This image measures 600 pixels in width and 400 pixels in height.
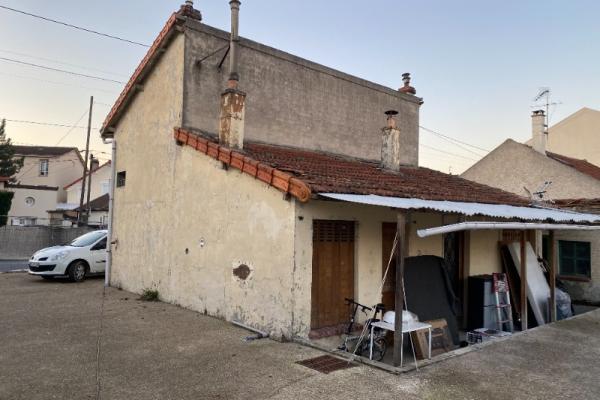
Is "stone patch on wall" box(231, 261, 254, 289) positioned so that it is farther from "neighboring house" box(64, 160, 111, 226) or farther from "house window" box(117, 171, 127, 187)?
"neighboring house" box(64, 160, 111, 226)

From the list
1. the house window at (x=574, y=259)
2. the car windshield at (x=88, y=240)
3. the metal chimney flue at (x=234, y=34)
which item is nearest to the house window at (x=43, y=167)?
the car windshield at (x=88, y=240)

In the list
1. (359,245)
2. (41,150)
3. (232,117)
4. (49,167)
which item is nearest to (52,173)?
(49,167)

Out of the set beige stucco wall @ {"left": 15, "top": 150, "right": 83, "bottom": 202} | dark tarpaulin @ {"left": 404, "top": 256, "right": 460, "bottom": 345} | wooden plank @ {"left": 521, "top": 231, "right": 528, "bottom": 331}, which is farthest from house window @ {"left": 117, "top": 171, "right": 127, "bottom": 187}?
beige stucco wall @ {"left": 15, "top": 150, "right": 83, "bottom": 202}

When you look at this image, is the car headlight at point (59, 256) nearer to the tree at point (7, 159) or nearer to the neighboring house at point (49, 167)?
the neighboring house at point (49, 167)

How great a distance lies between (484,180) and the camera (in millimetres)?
18906

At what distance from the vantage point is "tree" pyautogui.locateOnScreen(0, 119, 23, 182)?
139 feet

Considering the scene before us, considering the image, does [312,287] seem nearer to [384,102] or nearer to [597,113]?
[384,102]

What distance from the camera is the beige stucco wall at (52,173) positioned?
44.0 meters

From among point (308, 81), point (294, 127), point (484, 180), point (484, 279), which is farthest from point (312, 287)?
point (484, 180)

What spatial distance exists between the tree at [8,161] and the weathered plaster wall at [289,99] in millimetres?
40742

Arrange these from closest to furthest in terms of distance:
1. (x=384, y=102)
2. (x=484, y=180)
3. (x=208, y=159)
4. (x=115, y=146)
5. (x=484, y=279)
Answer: (x=208, y=159) < (x=484, y=279) < (x=115, y=146) < (x=384, y=102) < (x=484, y=180)

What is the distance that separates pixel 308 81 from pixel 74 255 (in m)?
9.06

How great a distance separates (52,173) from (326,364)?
46152mm

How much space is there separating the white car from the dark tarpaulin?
1065cm
